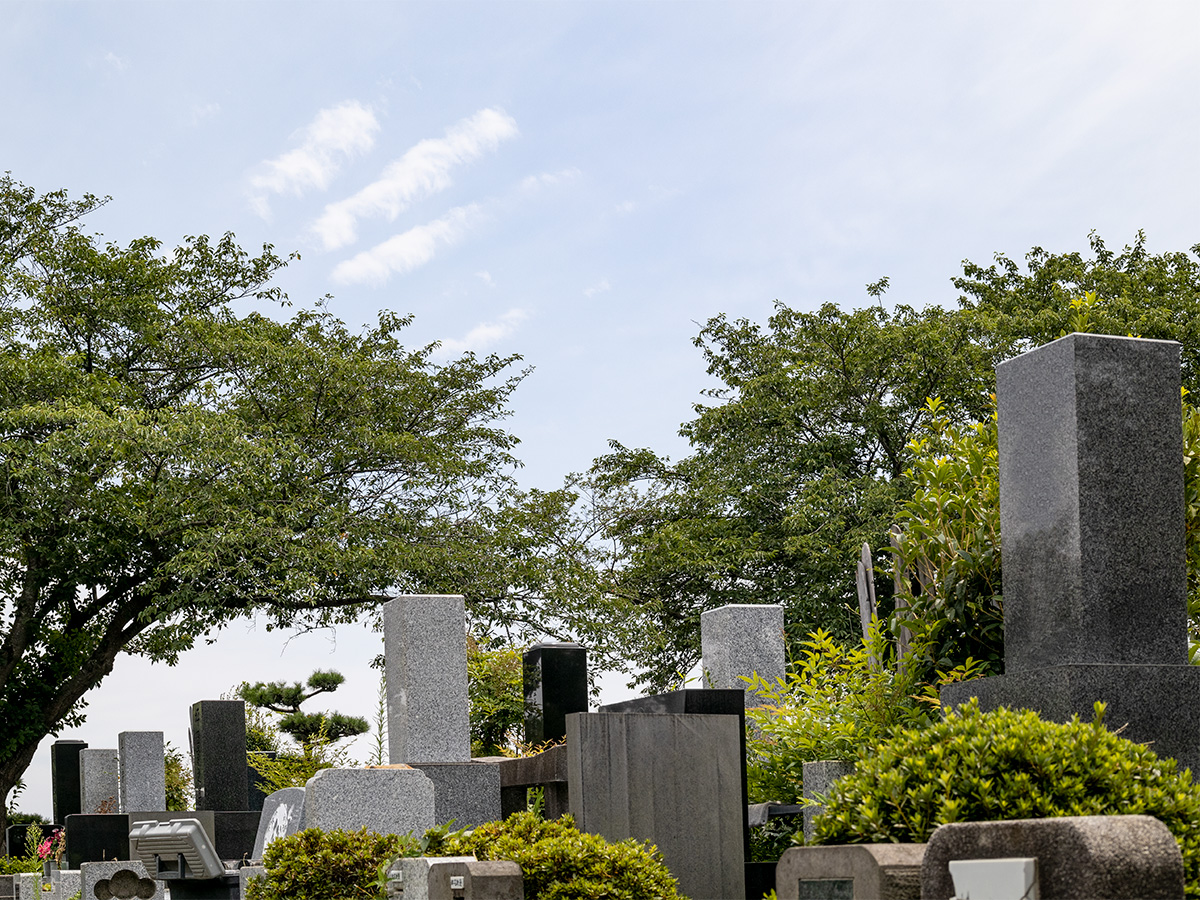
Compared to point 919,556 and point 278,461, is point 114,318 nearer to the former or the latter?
point 278,461

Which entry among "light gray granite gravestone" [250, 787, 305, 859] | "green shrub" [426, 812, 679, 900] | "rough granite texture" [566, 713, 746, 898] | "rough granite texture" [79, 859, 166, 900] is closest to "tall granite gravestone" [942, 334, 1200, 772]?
"green shrub" [426, 812, 679, 900]

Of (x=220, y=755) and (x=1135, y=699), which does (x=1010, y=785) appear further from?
(x=220, y=755)

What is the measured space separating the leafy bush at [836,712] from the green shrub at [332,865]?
97.1 inches

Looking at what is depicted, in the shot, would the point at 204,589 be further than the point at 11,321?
No

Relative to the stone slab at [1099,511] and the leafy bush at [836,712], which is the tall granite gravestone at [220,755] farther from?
the stone slab at [1099,511]

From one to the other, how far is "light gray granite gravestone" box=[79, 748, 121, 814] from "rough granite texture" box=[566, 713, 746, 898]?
45.9ft

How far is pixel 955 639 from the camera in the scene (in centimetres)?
697

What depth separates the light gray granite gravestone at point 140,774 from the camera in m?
18.1

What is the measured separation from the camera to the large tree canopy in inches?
885

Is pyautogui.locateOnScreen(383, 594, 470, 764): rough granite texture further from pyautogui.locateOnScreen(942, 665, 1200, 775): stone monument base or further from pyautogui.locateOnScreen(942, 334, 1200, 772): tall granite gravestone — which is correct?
pyautogui.locateOnScreen(942, 665, 1200, 775): stone monument base

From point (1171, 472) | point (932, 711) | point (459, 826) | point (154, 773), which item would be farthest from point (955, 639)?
point (154, 773)

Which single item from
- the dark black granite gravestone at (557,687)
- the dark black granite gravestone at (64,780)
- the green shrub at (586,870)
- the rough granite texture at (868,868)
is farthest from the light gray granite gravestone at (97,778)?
the rough granite texture at (868,868)

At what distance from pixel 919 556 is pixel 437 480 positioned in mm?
15491

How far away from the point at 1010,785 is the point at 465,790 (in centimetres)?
708
